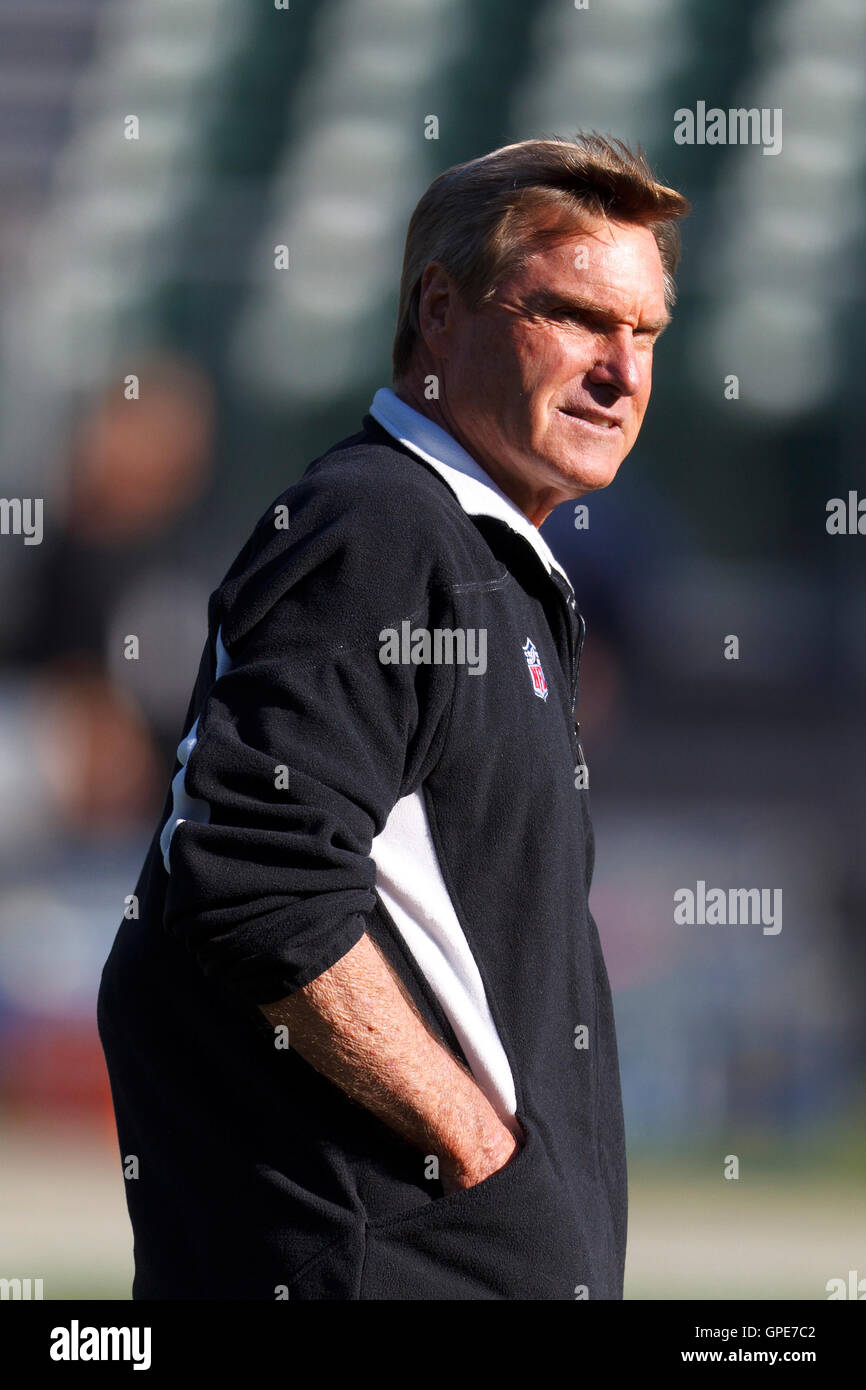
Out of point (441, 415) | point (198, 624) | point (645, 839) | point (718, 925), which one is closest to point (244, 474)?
point (198, 624)

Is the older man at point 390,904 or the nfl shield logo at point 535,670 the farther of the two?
the nfl shield logo at point 535,670

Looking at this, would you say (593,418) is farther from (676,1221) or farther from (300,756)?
(676,1221)

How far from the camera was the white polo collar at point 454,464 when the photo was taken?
1.43 metres

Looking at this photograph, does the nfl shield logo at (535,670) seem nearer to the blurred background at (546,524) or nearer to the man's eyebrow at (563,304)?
the man's eyebrow at (563,304)

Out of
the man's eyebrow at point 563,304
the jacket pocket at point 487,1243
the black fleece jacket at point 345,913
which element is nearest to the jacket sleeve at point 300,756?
the black fleece jacket at point 345,913

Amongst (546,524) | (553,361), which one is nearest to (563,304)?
(553,361)

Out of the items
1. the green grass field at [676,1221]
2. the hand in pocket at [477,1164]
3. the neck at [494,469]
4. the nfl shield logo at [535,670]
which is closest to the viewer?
the hand in pocket at [477,1164]

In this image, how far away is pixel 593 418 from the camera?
1.54 metres

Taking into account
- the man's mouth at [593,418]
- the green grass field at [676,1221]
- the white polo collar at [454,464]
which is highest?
the man's mouth at [593,418]

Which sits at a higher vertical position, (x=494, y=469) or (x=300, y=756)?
(x=494, y=469)

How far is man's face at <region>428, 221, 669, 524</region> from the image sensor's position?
150 cm

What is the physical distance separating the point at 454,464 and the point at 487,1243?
74 centimetres
